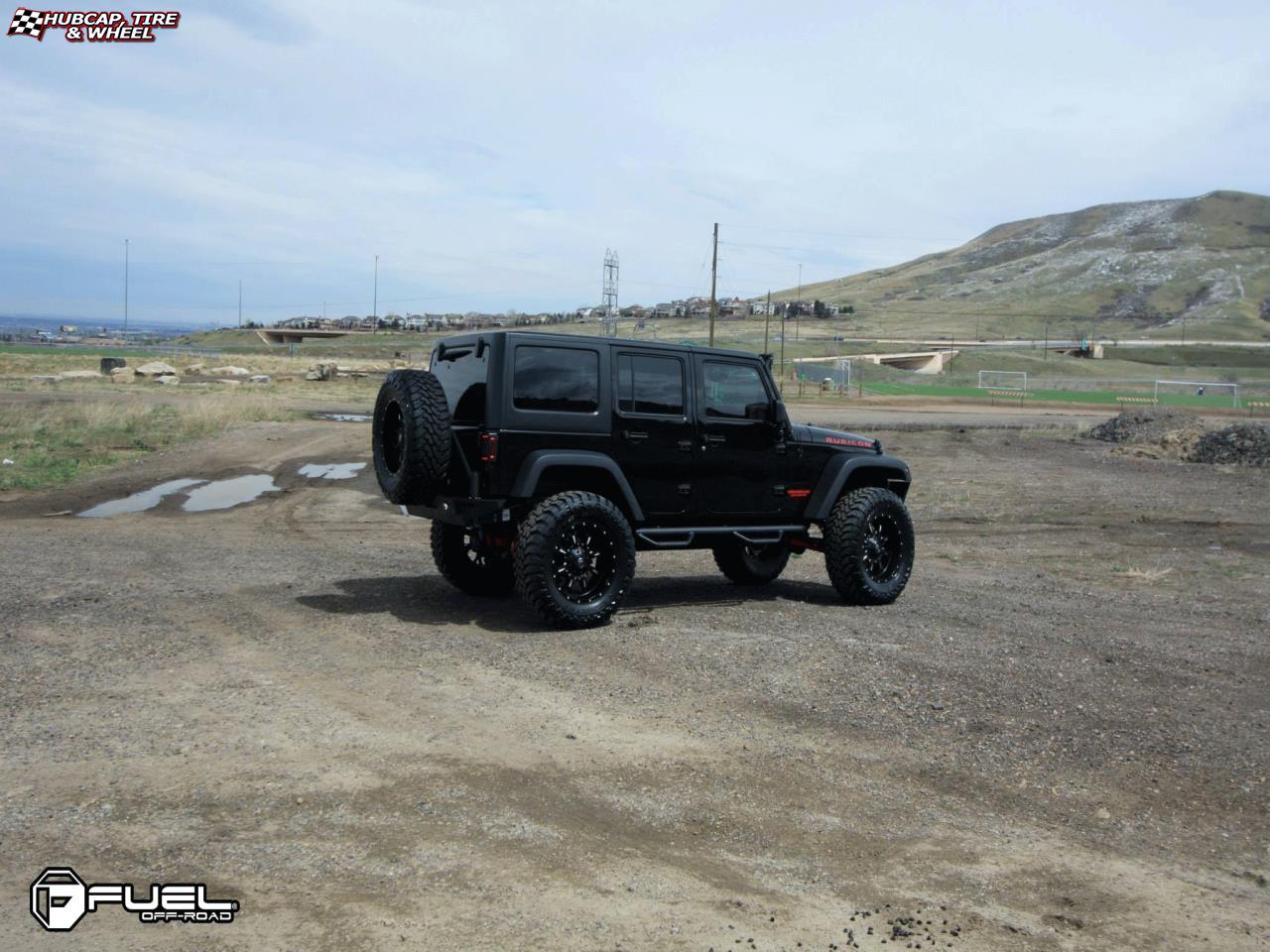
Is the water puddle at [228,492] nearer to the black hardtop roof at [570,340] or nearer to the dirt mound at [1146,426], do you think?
the black hardtop roof at [570,340]

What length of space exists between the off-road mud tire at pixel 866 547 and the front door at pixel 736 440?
65cm

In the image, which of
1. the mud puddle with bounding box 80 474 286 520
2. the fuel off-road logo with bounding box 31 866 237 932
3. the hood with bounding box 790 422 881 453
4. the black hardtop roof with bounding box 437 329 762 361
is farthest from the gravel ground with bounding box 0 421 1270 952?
the mud puddle with bounding box 80 474 286 520

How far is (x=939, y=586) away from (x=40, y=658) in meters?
8.50

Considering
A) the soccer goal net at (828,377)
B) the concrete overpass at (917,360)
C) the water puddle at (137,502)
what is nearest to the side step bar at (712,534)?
the water puddle at (137,502)

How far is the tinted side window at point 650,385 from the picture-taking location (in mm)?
9898

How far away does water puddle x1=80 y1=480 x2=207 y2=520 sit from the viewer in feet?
56.4

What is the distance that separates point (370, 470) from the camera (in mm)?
23391

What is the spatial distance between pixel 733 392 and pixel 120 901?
23.6ft

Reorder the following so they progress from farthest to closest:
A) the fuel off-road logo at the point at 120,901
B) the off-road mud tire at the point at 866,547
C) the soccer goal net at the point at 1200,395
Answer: the soccer goal net at the point at 1200,395, the off-road mud tire at the point at 866,547, the fuel off-road logo at the point at 120,901

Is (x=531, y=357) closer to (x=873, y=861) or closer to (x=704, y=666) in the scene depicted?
(x=704, y=666)

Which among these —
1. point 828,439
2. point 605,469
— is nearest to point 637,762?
point 605,469

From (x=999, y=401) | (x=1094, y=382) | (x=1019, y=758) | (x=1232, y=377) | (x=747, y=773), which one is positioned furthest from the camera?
(x=1232, y=377)

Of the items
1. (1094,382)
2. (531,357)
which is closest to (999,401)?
(1094,382)

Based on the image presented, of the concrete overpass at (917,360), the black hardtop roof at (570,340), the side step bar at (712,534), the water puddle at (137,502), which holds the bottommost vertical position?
the water puddle at (137,502)
